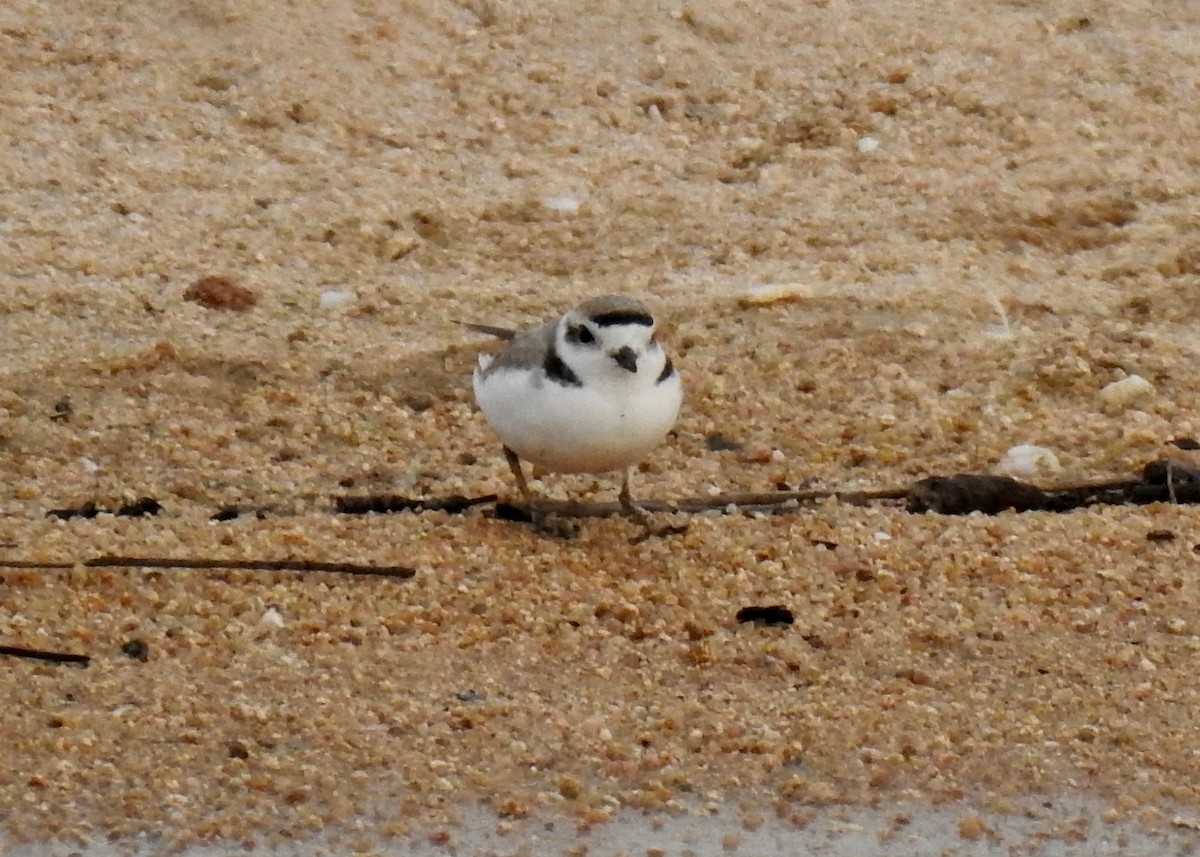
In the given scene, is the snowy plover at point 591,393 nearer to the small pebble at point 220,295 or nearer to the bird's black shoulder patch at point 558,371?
the bird's black shoulder patch at point 558,371

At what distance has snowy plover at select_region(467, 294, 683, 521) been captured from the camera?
226 inches

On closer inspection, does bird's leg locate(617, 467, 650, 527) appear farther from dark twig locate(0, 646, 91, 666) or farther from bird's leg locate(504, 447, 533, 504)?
dark twig locate(0, 646, 91, 666)

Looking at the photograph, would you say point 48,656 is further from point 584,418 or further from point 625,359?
point 625,359

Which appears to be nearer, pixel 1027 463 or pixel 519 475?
pixel 519 475

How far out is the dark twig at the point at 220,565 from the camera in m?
5.54

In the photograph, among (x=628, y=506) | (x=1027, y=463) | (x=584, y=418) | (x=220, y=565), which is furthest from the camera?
(x=1027, y=463)

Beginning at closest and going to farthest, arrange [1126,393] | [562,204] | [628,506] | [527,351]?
[527,351], [628,506], [1126,393], [562,204]

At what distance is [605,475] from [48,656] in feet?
6.62

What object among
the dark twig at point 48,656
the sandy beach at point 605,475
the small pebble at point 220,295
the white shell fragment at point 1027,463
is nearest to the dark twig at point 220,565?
the sandy beach at point 605,475

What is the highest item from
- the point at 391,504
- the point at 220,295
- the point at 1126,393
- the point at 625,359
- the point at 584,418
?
the point at 625,359

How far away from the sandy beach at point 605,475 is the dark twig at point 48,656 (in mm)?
34

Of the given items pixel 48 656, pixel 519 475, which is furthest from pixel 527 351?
pixel 48 656

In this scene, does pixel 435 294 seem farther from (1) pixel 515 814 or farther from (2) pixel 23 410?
(1) pixel 515 814

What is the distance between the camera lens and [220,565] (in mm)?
5559
